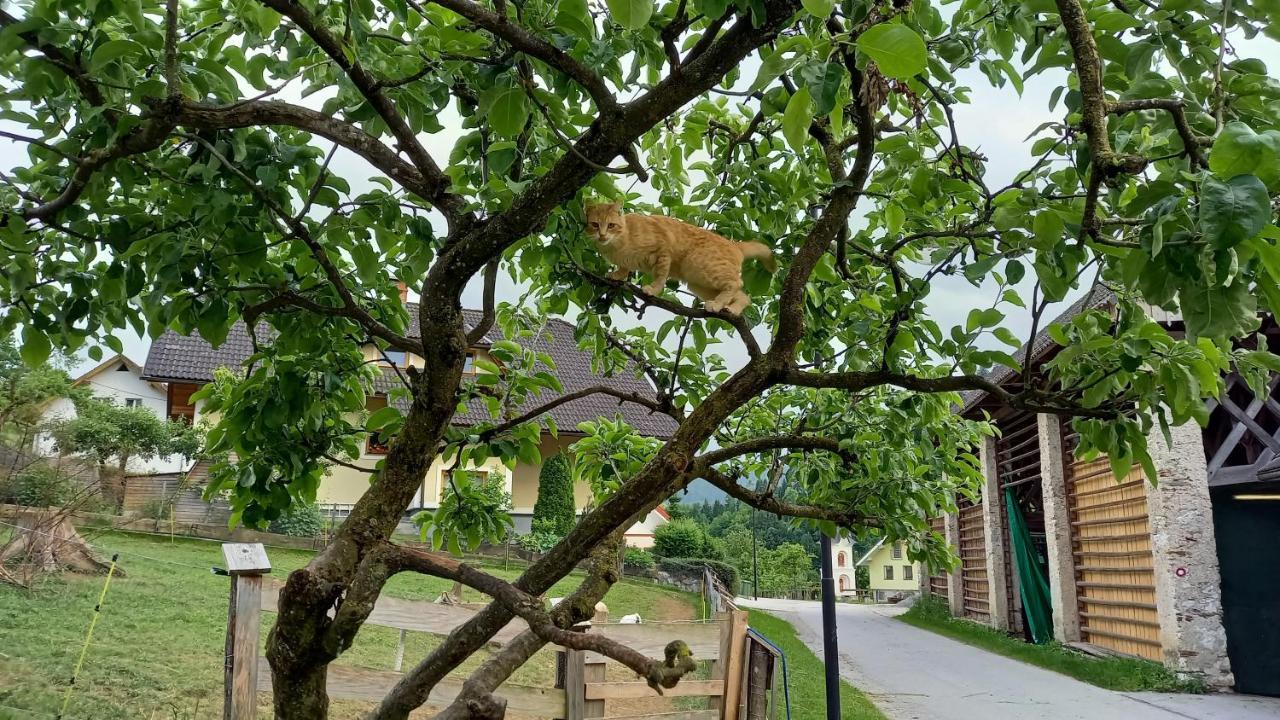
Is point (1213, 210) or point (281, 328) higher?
point (281, 328)

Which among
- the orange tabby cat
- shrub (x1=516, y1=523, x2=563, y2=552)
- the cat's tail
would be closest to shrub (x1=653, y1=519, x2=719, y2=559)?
shrub (x1=516, y1=523, x2=563, y2=552)

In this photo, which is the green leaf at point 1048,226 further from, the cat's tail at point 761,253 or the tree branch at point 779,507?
the tree branch at point 779,507

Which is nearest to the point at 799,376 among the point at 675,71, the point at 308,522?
the point at 675,71

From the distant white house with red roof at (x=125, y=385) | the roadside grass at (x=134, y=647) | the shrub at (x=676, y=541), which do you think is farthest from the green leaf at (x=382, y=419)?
the distant white house with red roof at (x=125, y=385)

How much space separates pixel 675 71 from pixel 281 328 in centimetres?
129

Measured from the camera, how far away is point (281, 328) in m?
2.14

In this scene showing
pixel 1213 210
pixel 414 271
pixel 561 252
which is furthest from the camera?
pixel 561 252

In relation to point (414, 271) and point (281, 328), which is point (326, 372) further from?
point (414, 271)

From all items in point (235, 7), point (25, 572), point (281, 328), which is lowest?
point (25, 572)

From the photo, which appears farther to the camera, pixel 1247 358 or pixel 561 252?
pixel 561 252

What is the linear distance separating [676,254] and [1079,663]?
8777mm

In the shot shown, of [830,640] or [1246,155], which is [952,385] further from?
[830,640]

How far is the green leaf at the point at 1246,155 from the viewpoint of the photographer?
92 cm

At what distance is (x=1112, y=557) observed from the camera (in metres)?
9.60
